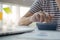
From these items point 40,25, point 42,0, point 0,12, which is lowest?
point 40,25

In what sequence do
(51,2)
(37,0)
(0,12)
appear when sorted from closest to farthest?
(0,12) < (51,2) < (37,0)

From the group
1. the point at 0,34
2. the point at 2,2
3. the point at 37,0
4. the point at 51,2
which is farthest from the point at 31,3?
the point at 0,34

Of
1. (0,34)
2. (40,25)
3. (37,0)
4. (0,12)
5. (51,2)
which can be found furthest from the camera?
(37,0)

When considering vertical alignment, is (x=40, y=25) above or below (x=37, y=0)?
below

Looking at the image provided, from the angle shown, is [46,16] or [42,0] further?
[42,0]

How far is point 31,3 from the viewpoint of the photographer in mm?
1213

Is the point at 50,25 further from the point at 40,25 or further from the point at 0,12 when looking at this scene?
the point at 0,12

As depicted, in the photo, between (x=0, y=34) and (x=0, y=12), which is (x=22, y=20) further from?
(x=0, y=34)

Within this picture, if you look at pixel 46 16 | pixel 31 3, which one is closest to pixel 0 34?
pixel 46 16

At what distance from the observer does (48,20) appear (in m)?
0.95

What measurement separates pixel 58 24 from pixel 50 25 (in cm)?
10

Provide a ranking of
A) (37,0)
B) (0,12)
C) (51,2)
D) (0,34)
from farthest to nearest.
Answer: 1. (37,0)
2. (51,2)
3. (0,12)
4. (0,34)

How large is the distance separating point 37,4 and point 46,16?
41cm

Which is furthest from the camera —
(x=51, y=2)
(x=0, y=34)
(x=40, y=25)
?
(x=51, y=2)
